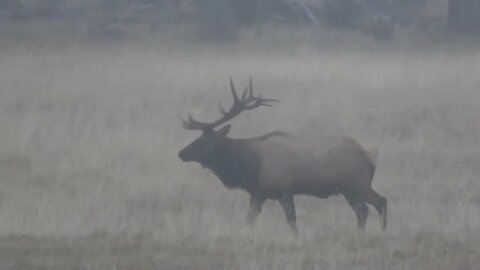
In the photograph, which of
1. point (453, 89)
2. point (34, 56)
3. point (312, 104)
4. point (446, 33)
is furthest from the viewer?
point (446, 33)

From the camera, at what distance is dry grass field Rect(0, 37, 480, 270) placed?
9742 millimetres

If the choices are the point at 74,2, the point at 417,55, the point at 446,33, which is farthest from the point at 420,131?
the point at 74,2

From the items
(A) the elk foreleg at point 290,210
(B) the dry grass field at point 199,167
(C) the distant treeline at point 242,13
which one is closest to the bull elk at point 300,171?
(A) the elk foreleg at point 290,210

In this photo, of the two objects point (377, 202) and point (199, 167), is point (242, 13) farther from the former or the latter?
point (377, 202)

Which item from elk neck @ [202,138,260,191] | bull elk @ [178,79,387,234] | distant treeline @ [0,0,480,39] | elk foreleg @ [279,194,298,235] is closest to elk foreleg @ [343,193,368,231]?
bull elk @ [178,79,387,234]

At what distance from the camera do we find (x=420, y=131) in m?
16.5

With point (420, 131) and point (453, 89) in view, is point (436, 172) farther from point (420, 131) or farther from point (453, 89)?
point (453, 89)

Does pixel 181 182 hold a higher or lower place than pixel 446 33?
higher

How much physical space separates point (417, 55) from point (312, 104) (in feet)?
28.7

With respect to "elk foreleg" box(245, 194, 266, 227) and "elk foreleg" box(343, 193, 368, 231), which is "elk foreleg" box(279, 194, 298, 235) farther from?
"elk foreleg" box(343, 193, 368, 231)

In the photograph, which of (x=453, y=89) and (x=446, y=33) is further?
(x=446, y=33)

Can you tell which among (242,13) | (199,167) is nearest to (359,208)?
(199,167)

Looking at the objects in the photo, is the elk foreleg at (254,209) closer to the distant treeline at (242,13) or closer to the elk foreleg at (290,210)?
the elk foreleg at (290,210)

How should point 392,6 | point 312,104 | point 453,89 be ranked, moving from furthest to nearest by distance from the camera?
point 392,6 < point 453,89 < point 312,104
